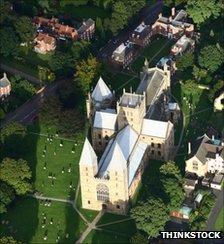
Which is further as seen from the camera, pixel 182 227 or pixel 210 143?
pixel 210 143

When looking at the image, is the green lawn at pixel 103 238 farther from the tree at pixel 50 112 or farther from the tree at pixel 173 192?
the tree at pixel 50 112

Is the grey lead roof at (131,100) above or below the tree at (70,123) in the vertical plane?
above

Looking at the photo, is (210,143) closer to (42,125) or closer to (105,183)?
(105,183)

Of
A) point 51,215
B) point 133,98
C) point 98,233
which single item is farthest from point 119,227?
point 133,98

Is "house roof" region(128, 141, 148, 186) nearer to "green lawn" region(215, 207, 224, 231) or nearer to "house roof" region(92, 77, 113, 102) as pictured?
"house roof" region(92, 77, 113, 102)

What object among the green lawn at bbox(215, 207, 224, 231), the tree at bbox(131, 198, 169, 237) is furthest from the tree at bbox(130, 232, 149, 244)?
the green lawn at bbox(215, 207, 224, 231)

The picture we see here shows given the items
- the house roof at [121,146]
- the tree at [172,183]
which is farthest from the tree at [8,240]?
the tree at [172,183]

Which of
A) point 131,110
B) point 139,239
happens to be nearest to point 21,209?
point 139,239
